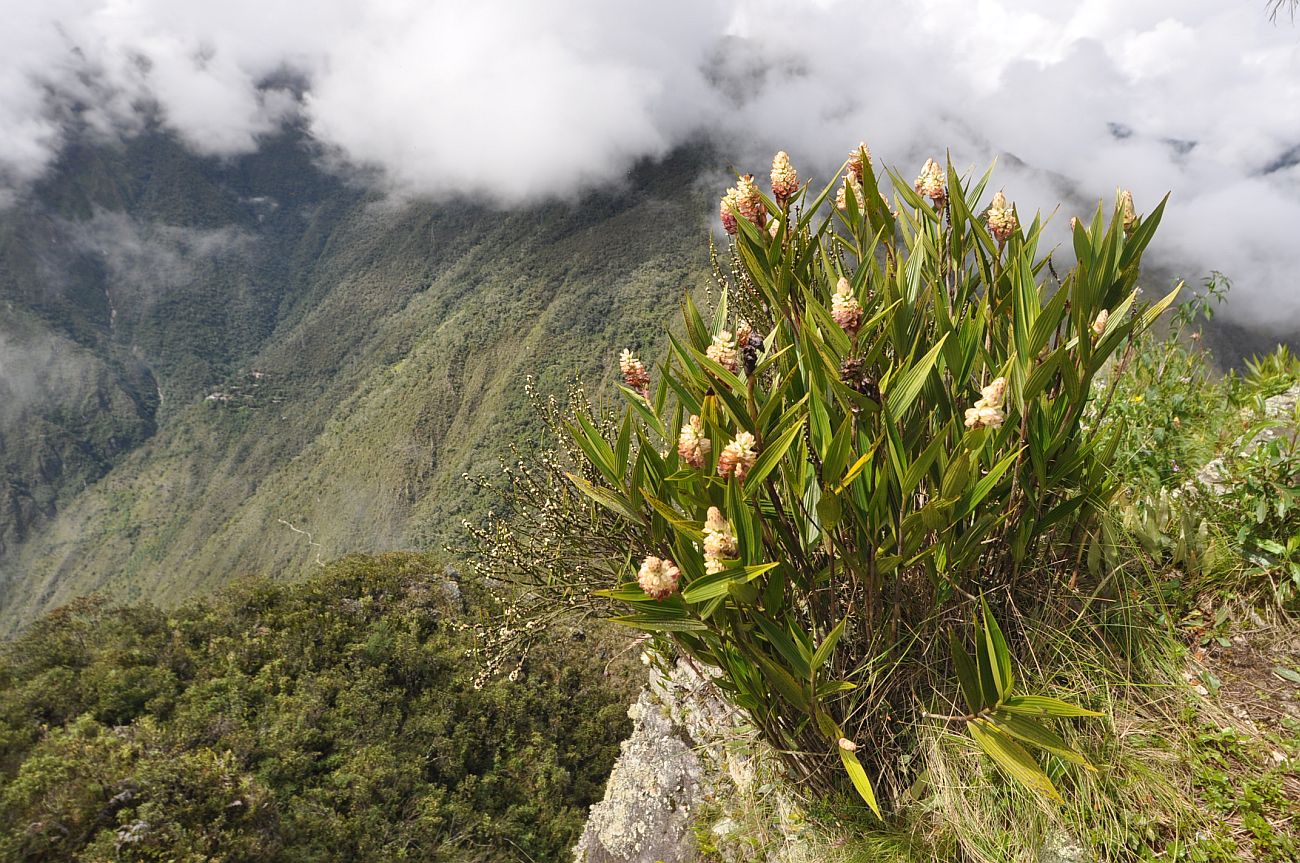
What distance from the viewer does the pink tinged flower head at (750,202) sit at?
1.56 m

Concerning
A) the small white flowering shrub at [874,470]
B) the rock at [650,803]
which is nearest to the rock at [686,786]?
the rock at [650,803]

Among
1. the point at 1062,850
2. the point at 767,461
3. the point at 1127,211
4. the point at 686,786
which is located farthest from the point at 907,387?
the point at 686,786

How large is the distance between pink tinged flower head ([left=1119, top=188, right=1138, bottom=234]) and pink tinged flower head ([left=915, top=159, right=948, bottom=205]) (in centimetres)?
45

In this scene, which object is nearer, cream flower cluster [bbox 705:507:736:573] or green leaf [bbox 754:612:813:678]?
cream flower cluster [bbox 705:507:736:573]

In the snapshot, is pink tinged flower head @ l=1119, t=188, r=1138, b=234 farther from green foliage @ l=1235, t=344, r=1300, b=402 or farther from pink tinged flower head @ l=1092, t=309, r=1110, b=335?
green foliage @ l=1235, t=344, r=1300, b=402

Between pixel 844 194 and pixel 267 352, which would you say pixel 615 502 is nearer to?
pixel 844 194

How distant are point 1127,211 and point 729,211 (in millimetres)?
1055

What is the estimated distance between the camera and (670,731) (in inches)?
133

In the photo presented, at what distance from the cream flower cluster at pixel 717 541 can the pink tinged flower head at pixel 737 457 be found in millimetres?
80

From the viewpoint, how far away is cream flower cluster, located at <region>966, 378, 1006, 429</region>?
1.03 metres

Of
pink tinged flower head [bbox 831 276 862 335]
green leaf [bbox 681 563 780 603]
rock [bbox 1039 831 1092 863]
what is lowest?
rock [bbox 1039 831 1092 863]

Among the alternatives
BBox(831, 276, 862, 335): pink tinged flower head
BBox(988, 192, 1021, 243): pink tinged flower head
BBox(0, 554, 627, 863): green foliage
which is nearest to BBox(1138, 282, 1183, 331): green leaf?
BBox(988, 192, 1021, 243): pink tinged flower head

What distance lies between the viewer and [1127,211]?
61.9 inches

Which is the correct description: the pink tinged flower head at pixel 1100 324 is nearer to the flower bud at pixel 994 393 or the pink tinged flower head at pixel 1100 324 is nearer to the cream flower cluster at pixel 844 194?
the flower bud at pixel 994 393
